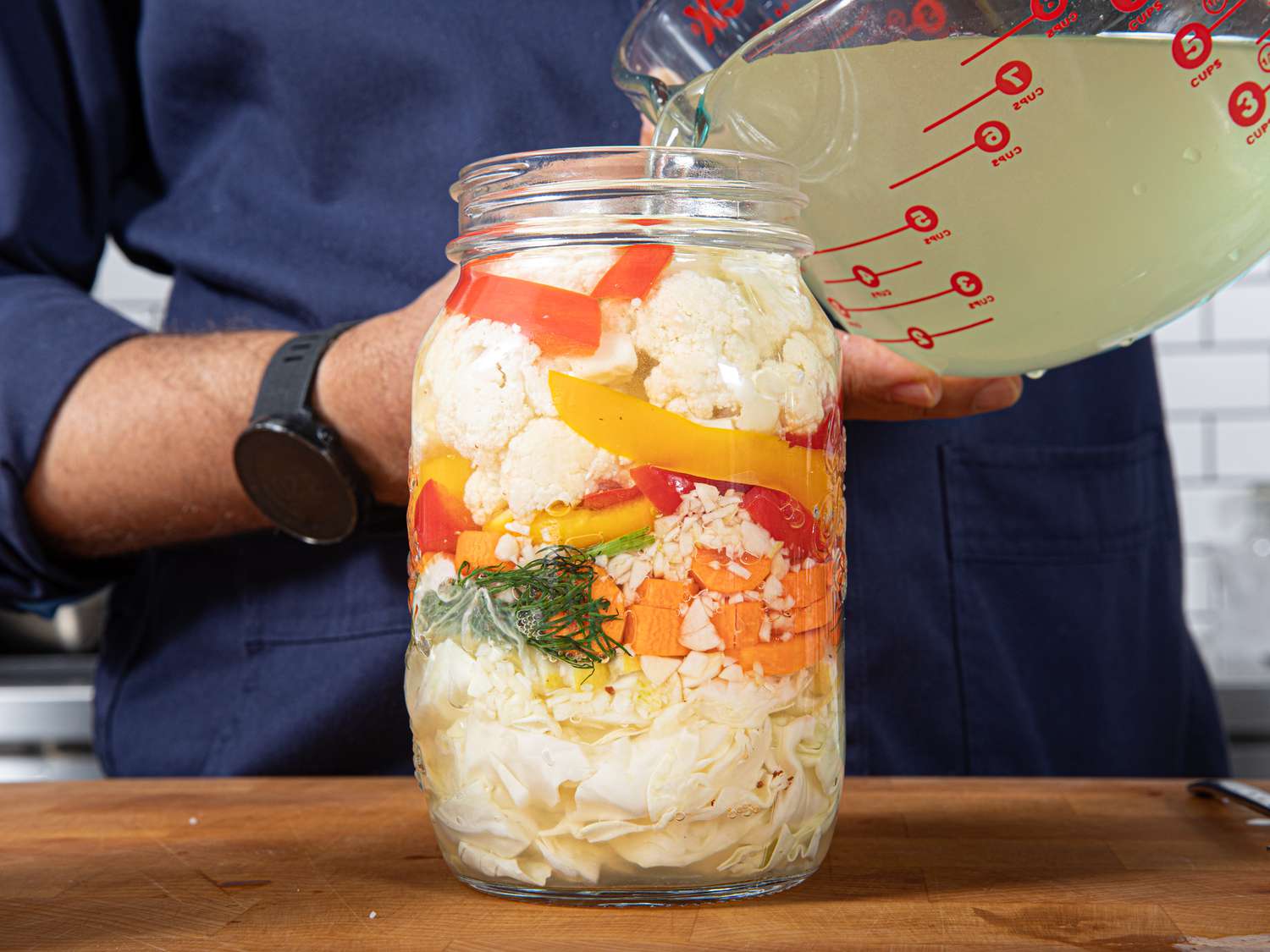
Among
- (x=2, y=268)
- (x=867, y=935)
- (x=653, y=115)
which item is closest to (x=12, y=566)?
(x=2, y=268)

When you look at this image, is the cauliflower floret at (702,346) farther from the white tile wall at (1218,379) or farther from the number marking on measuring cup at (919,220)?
the white tile wall at (1218,379)

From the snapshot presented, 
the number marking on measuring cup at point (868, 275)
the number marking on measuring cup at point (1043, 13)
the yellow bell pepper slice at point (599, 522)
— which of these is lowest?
the yellow bell pepper slice at point (599, 522)

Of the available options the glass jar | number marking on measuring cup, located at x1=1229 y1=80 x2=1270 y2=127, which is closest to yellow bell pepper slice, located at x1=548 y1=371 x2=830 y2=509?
the glass jar

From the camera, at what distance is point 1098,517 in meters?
1.01

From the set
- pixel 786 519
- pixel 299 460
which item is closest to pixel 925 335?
pixel 786 519

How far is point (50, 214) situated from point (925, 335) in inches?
28.3

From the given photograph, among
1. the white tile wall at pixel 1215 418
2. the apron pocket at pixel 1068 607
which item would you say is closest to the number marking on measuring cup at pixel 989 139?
the apron pocket at pixel 1068 607

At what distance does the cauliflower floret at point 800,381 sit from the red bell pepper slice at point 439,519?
122mm

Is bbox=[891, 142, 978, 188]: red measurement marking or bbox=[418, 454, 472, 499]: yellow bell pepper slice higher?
bbox=[891, 142, 978, 188]: red measurement marking

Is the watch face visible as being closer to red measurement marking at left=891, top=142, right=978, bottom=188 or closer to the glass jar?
the glass jar

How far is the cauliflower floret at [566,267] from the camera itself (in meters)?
0.48

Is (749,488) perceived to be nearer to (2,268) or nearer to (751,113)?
(751,113)

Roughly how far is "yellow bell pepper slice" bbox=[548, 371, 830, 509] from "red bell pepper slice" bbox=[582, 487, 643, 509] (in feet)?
0.04

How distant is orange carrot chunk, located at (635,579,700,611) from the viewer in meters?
0.46
